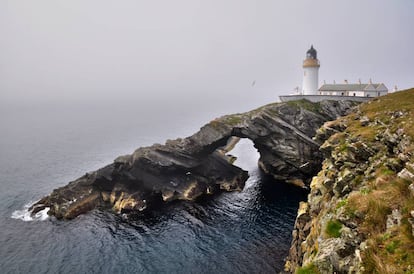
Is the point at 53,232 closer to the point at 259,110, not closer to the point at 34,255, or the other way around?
the point at 34,255

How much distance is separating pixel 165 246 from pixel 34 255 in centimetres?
1740

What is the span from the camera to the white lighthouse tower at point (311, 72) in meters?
83.8

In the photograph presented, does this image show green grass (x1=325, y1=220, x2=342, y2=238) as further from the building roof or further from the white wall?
the white wall

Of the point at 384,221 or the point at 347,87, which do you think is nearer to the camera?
the point at 384,221

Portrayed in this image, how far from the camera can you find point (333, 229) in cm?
1769

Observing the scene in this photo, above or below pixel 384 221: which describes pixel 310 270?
below

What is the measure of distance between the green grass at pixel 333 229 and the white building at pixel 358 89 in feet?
213

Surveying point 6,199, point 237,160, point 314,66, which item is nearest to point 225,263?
point 6,199

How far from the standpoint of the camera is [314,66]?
8362cm

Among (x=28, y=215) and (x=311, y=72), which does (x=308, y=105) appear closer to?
(x=311, y=72)

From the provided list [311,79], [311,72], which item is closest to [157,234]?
[311,79]

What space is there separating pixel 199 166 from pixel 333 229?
5192cm

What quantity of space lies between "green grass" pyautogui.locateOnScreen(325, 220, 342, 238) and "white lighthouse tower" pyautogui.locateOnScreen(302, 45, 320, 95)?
72277mm

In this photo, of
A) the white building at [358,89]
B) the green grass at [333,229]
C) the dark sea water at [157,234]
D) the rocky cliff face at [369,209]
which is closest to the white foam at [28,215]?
the dark sea water at [157,234]
